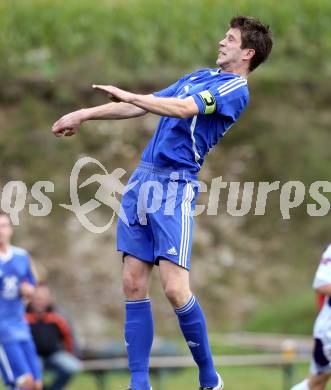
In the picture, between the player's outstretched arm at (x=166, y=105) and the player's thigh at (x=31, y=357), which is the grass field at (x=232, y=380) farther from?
the player's outstretched arm at (x=166, y=105)

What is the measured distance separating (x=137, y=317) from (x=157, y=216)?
0.61 metres

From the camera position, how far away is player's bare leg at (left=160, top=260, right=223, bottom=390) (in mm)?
5840

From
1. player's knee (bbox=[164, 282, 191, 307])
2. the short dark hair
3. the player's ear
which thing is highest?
the short dark hair

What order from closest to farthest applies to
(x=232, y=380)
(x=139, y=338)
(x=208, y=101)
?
(x=208, y=101) < (x=139, y=338) < (x=232, y=380)

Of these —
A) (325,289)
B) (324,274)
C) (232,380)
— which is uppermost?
(324,274)

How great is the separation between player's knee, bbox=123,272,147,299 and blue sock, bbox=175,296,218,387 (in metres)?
0.23

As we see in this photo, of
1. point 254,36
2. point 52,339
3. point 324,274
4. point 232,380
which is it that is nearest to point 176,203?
point 254,36

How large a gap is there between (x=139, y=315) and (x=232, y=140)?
1214 cm

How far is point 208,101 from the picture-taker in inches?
228

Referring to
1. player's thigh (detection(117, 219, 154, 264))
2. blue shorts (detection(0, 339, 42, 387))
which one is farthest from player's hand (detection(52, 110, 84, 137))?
blue shorts (detection(0, 339, 42, 387))

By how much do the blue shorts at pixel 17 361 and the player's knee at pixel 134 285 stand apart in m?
4.72

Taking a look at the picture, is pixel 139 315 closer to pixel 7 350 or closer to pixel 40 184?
pixel 7 350

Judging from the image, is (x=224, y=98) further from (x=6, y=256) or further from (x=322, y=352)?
(x=6, y=256)

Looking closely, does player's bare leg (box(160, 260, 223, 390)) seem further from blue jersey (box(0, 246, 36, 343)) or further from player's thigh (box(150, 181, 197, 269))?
blue jersey (box(0, 246, 36, 343))
